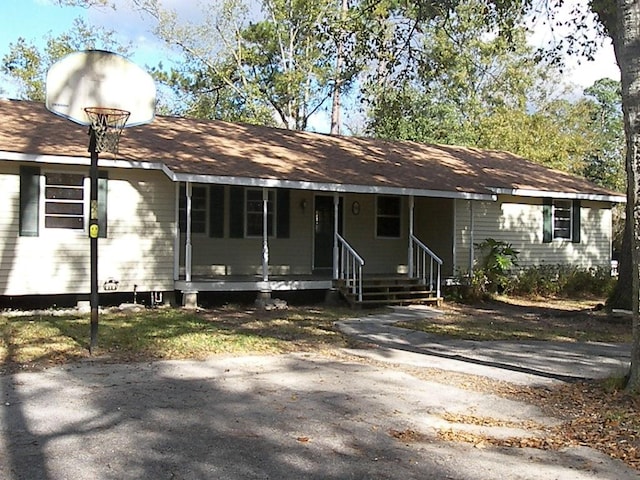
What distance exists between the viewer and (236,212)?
15.3m

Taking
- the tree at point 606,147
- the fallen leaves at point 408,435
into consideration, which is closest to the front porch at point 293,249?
the fallen leaves at point 408,435

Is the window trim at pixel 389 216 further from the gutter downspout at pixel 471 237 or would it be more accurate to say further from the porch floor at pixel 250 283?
the porch floor at pixel 250 283

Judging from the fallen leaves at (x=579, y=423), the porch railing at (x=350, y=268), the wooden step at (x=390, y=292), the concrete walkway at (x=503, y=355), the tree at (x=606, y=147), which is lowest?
the fallen leaves at (x=579, y=423)

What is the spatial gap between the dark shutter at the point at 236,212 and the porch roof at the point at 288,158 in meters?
0.88

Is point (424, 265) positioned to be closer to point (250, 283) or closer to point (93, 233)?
point (250, 283)

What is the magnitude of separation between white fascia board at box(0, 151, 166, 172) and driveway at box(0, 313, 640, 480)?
17.0 feet

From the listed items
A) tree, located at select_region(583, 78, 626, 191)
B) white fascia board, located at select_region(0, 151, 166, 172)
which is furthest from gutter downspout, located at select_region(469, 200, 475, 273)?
tree, located at select_region(583, 78, 626, 191)

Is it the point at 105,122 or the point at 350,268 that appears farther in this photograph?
the point at 350,268

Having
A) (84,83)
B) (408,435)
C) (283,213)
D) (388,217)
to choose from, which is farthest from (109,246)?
(408,435)

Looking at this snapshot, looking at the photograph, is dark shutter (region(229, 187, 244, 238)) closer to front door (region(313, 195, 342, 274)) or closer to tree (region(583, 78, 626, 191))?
front door (region(313, 195, 342, 274))

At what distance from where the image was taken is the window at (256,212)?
1552 centimetres

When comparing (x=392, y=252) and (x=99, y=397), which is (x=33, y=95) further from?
(x=99, y=397)

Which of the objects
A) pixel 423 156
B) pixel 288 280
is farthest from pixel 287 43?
pixel 288 280

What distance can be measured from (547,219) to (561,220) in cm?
77
